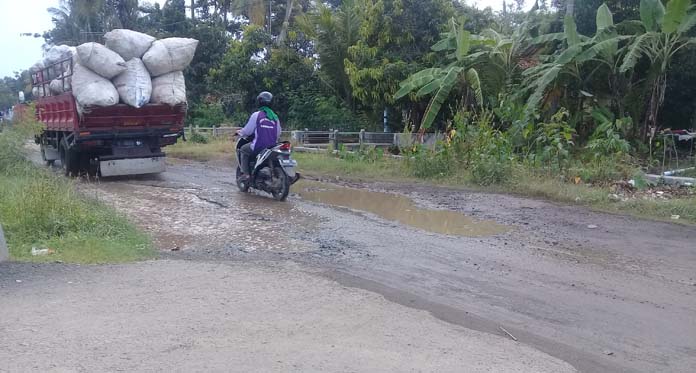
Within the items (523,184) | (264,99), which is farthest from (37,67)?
(523,184)

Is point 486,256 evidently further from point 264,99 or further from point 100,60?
point 100,60

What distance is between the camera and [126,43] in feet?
40.5

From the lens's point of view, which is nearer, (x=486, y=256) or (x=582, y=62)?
(x=486, y=256)

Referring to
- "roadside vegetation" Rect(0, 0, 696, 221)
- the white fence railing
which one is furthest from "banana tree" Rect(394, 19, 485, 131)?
the white fence railing

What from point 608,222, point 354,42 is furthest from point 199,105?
point 608,222

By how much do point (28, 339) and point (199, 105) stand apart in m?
27.0

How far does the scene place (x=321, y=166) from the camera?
1595 cm

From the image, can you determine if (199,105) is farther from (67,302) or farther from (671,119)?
(67,302)

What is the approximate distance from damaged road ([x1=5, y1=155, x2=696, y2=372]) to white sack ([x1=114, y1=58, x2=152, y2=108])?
74.5 inches

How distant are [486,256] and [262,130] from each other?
5.13m

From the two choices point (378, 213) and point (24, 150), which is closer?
point (378, 213)

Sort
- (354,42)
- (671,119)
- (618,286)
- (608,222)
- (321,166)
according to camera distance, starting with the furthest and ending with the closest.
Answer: (354,42) < (671,119) < (321,166) < (608,222) < (618,286)

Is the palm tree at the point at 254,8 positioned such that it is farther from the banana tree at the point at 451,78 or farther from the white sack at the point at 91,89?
the white sack at the point at 91,89

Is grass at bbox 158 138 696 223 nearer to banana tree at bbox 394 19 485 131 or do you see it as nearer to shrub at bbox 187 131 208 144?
banana tree at bbox 394 19 485 131
